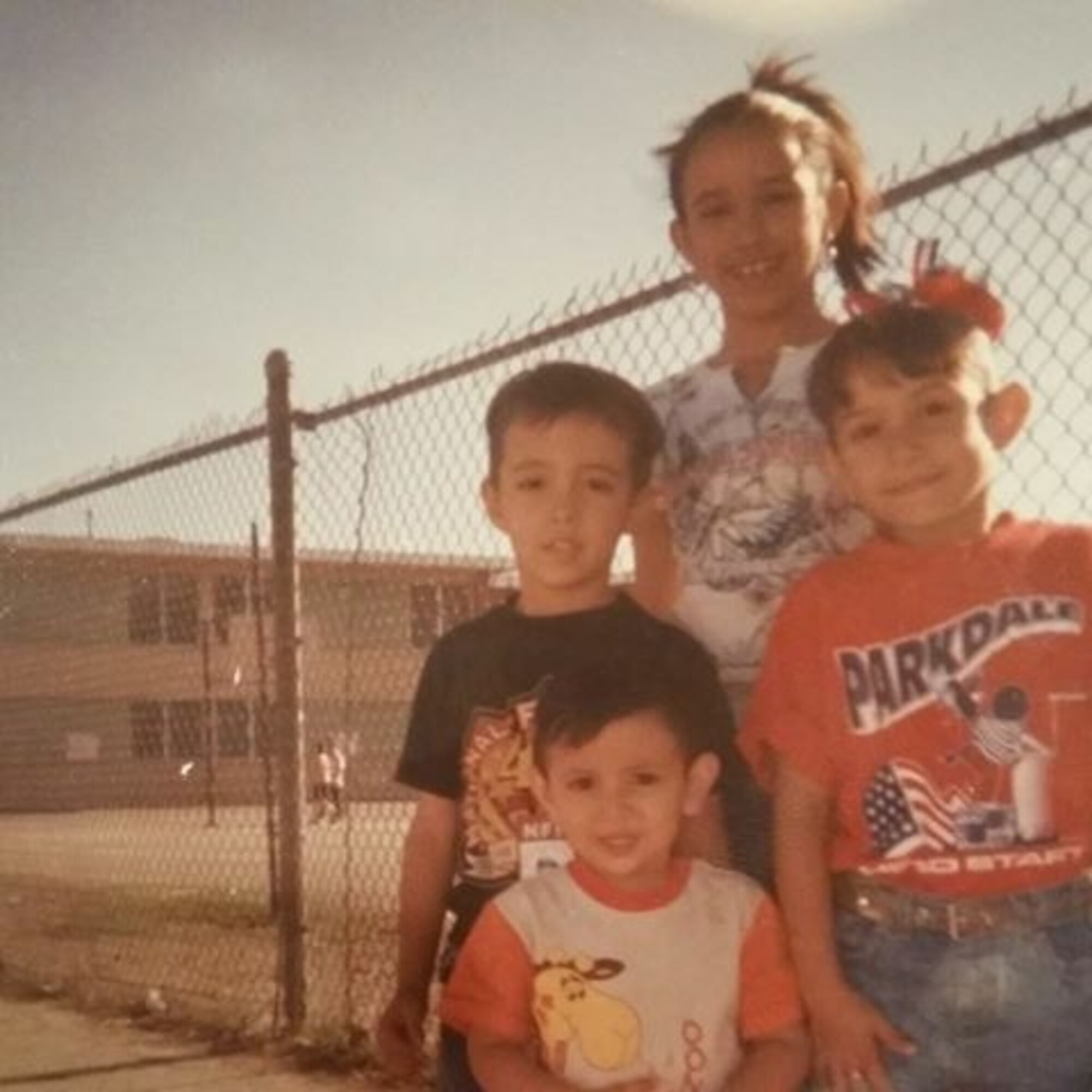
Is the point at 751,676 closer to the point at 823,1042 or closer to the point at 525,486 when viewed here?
the point at 525,486

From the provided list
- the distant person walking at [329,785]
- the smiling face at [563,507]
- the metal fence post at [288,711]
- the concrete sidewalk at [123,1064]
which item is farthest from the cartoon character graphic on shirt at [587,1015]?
the distant person walking at [329,785]

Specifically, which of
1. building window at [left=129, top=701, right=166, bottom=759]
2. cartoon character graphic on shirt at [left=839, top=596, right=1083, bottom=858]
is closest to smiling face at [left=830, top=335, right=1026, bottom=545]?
cartoon character graphic on shirt at [left=839, top=596, right=1083, bottom=858]

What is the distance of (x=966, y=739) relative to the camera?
193 cm

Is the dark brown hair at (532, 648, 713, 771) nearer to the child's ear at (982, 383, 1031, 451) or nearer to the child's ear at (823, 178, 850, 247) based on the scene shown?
the child's ear at (982, 383, 1031, 451)

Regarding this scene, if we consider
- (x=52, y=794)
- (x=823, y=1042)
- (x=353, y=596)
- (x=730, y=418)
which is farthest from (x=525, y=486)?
(x=52, y=794)

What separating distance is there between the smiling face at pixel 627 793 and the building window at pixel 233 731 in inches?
1166

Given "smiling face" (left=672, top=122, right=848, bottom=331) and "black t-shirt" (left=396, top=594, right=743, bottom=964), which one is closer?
"black t-shirt" (left=396, top=594, right=743, bottom=964)

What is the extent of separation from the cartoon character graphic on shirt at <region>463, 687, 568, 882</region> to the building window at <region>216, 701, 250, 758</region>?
29410 millimetres

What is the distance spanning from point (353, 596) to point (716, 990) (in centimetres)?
369

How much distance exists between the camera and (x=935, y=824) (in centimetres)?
192

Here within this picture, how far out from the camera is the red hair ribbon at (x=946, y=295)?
2137 mm

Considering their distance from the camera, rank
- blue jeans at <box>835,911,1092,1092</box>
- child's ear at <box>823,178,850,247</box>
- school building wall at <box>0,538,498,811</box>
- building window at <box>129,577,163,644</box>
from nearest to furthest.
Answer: blue jeans at <box>835,911,1092,1092</box> → child's ear at <box>823,178,850,247</box> → school building wall at <box>0,538,498,811</box> → building window at <box>129,577,163,644</box>

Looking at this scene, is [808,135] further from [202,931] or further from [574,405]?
[202,931]

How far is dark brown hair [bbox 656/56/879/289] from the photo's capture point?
8.55 ft
